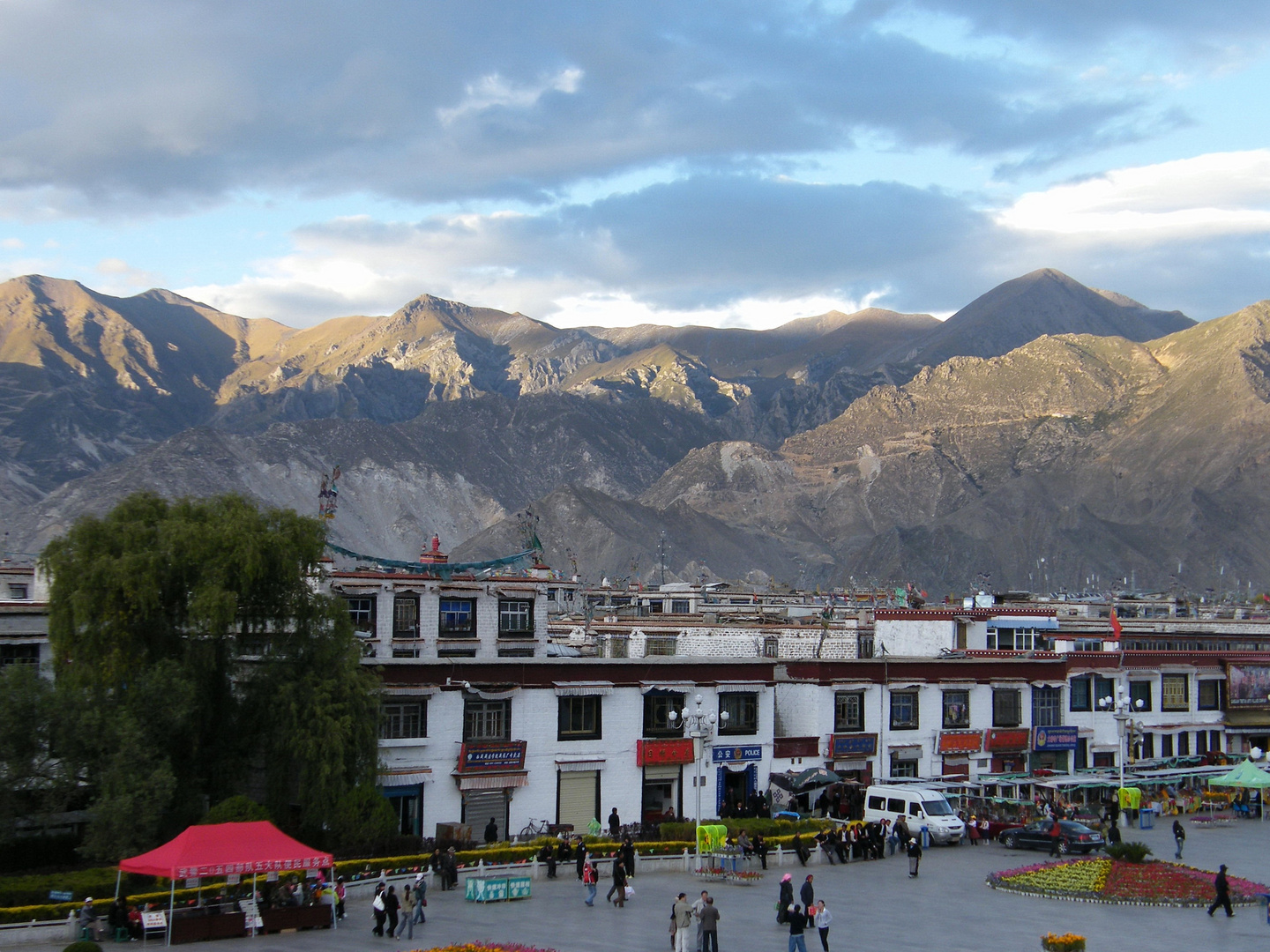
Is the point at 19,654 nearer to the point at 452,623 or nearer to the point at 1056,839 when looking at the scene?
the point at 452,623

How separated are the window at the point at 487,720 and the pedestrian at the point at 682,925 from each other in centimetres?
2008

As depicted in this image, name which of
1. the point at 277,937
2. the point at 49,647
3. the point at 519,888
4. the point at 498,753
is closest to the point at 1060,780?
the point at 498,753

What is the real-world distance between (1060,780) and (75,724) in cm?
3863

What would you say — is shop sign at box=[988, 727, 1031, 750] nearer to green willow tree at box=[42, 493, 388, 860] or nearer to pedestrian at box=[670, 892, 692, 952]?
green willow tree at box=[42, 493, 388, 860]

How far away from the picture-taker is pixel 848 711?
5722cm

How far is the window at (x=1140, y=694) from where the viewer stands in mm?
70188

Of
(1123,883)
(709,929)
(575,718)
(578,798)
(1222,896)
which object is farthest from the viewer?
(575,718)

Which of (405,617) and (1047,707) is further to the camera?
(1047,707)

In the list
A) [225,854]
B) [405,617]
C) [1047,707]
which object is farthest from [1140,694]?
[225,854]

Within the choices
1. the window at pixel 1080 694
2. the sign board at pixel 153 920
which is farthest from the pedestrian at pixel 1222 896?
the window at pixel 1080 694

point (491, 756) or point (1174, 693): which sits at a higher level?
point (1174, 693)

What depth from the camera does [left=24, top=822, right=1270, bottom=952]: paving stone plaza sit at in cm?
3042

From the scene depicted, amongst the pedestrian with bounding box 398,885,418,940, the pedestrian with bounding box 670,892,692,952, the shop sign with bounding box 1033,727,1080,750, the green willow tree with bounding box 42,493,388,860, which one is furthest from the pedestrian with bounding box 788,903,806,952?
the shop sign with bounding box 1033,727,1080,750

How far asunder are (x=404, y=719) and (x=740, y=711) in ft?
47.8
